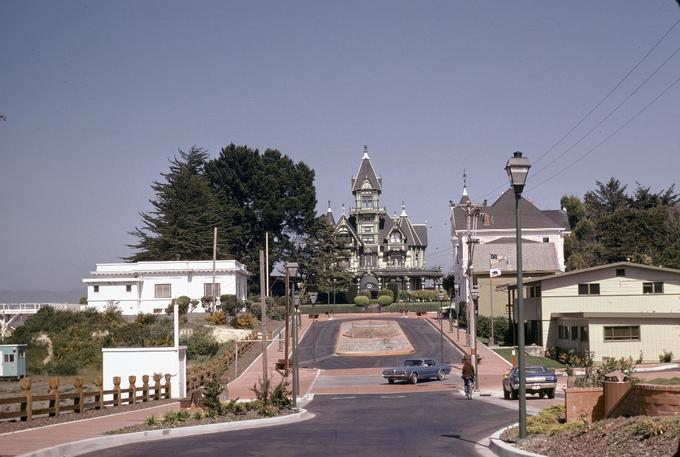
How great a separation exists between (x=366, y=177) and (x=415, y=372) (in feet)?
299

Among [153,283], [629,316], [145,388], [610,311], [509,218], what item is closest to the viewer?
[145,388]

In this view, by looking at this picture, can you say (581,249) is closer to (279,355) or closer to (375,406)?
(279,355)

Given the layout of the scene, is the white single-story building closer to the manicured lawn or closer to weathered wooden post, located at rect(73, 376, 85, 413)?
the manicured lawn

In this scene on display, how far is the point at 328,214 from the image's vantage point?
144m

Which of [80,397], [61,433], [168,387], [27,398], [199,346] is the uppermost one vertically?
[199,346]

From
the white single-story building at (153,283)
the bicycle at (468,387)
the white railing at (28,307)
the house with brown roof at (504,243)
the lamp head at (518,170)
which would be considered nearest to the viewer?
the lamp head at (518,170)

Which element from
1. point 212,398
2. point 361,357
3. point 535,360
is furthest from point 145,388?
point 361,357

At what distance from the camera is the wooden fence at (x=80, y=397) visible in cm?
2445

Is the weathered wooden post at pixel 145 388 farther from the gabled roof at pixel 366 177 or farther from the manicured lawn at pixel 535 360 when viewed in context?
the gabled roof at pixel 366 177

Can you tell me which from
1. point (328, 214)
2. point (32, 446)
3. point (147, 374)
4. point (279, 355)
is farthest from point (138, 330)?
point (328, 214)

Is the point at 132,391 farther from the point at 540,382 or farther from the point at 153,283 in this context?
the point at 153,283

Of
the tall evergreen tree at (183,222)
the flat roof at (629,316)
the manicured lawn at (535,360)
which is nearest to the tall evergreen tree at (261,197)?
the tall evergreen tree at (183,222)

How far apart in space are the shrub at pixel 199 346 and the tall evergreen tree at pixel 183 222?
121ft

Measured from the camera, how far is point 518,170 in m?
17.5
